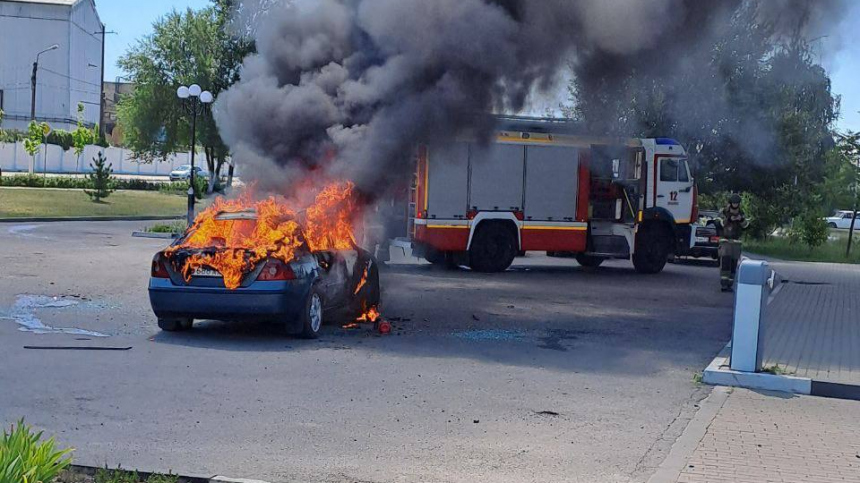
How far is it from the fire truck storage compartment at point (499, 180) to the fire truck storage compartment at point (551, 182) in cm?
20

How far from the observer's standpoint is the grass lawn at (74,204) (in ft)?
107

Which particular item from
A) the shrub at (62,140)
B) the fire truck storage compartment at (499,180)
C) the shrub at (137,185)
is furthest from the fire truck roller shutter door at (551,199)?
the shrub at (62,140)

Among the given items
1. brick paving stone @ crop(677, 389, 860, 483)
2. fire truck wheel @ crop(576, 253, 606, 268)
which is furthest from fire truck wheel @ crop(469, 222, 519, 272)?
brick paving stone @ crop(677, 389, 860, 483)

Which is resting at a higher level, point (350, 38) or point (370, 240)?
point (350, 38)

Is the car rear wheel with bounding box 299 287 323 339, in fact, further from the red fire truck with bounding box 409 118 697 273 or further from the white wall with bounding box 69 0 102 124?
the white wall with bounding box 69 0 102 124

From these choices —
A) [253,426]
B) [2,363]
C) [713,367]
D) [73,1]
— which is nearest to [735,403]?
[713,367]

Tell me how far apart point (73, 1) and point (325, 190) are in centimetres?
6727

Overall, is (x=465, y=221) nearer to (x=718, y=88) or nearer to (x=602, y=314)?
(x=602, y=314)

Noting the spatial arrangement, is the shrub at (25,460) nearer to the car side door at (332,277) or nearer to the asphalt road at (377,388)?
the asphalt road at (377,388)

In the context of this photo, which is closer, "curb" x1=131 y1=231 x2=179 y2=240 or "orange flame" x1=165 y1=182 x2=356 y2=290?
"orange flame" x1=165 y1=182 x2=356 y2=290

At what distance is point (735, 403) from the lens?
25.9ft

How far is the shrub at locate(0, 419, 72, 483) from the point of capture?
4.04 m

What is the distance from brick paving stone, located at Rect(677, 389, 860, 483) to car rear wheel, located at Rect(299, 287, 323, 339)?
4392mm

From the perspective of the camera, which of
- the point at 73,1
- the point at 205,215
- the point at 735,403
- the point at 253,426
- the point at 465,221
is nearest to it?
the point at 253,426
